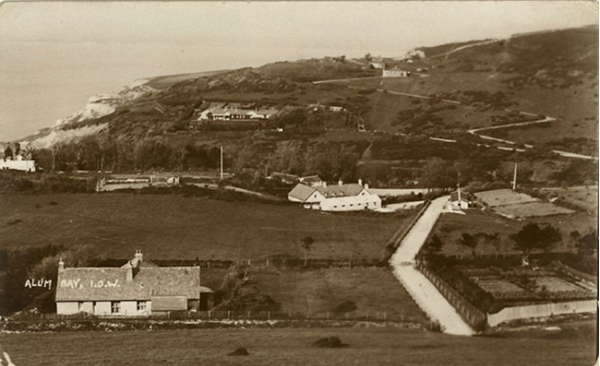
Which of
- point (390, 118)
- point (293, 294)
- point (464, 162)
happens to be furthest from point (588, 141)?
point (293, 294)

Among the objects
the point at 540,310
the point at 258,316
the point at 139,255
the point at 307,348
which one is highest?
the point at 139,255

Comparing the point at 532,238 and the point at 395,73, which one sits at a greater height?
the point at 395,73

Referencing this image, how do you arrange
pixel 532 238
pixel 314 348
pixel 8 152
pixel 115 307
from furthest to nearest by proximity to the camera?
pixel 8 152 < pixel 115 307 < pixel 532 238 < pixel 314 348

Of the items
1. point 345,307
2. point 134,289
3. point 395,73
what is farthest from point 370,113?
point 134,289

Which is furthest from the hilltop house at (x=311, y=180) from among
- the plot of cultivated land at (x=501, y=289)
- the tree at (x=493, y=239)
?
the plot of cultivated land at (x=501, y=289)

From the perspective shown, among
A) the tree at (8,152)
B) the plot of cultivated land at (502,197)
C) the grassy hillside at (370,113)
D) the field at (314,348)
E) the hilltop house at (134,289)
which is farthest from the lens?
the tree at (8,152)

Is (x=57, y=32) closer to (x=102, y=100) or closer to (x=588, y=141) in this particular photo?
(x=102, y=100)

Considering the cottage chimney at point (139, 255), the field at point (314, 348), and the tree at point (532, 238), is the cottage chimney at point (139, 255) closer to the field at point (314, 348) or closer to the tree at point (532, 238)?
the field at point (314, 348)

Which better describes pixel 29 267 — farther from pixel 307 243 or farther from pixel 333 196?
pixel 333 196
